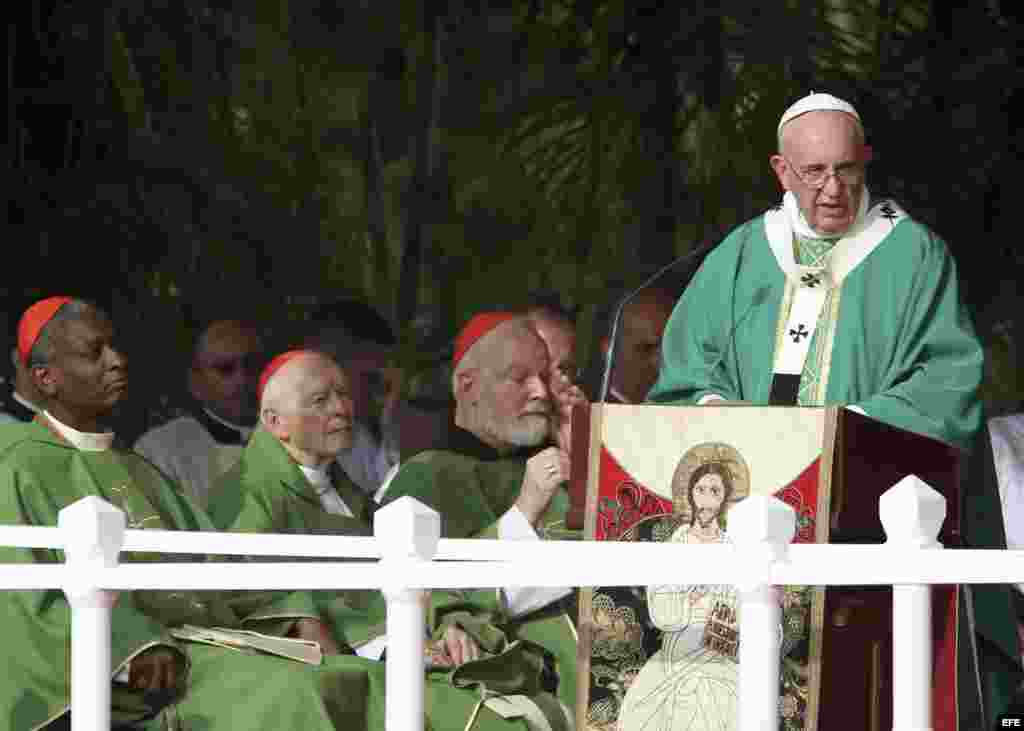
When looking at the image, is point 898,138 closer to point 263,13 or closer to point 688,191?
point 688,191

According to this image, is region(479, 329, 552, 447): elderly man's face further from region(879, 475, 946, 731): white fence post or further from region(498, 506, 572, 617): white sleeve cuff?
region(879, 475, 946, 731): white fence post

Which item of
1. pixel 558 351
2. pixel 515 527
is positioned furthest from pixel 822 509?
pixel 558 351

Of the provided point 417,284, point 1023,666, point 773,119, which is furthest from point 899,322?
point 417,284

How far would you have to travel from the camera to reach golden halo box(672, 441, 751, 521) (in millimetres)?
6664

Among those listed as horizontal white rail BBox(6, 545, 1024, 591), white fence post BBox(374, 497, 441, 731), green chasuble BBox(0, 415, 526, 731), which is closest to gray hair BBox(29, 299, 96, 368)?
green chasuble BBox(0, 415, 526, 731)

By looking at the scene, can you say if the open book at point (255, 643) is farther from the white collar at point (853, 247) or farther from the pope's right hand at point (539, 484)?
the white collar at point (853, 247)

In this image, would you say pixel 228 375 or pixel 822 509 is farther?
pixel 228 375

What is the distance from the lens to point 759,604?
18.0 ft

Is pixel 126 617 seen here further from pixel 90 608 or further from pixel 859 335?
Result: pixel 859 335

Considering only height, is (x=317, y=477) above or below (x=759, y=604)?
above

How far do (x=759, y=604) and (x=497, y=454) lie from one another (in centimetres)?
447

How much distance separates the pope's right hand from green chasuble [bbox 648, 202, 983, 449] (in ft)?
5.32

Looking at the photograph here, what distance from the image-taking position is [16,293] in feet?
43.7

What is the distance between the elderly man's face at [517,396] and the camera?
991cm
